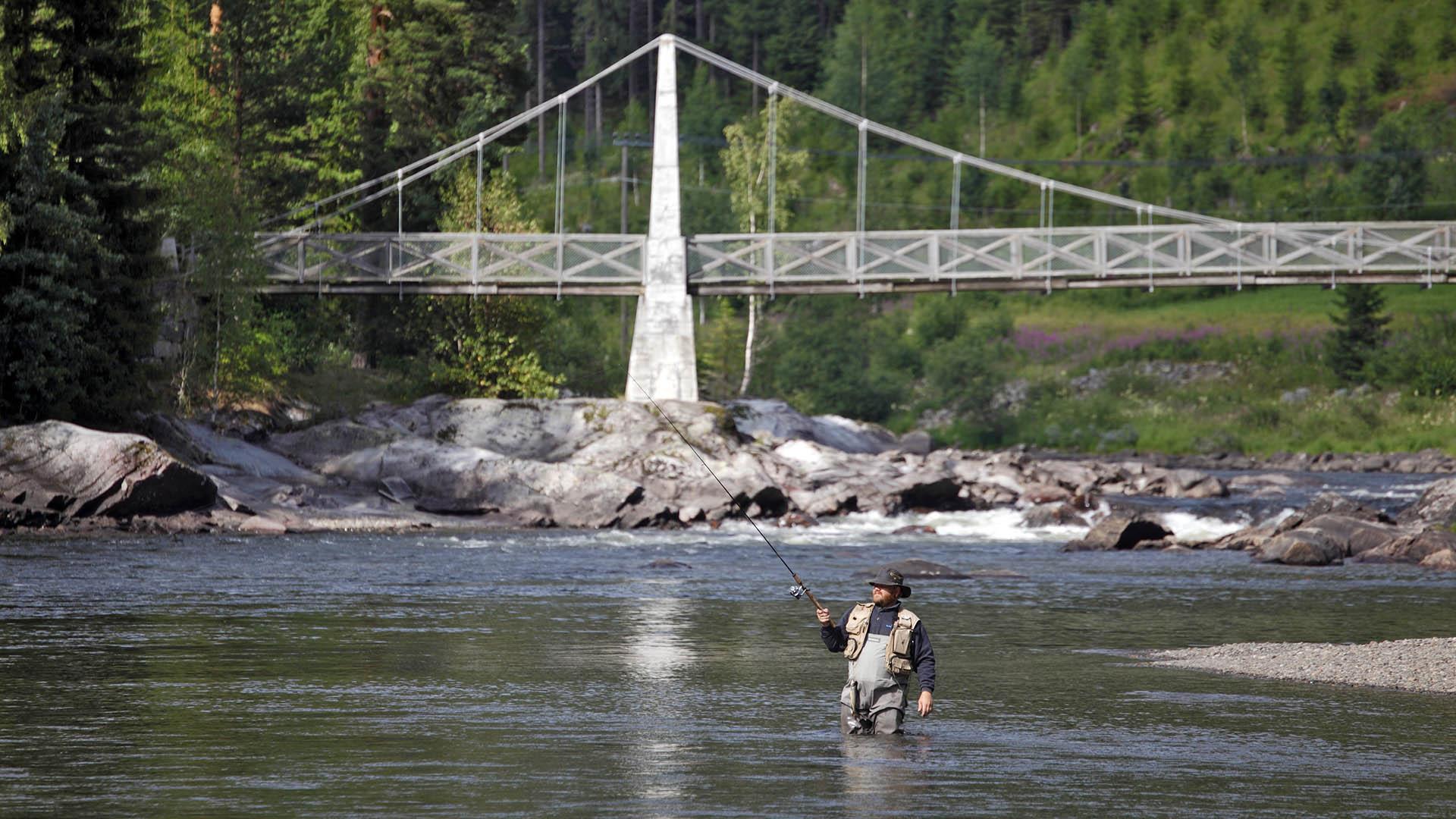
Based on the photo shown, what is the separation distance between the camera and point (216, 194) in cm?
3772

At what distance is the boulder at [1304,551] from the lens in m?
25.3

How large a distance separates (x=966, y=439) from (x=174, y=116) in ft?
100

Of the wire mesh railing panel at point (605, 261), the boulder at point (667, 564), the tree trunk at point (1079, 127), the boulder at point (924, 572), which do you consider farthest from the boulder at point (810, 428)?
the tree trunk at point (1079, 127)

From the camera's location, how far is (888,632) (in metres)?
10.8

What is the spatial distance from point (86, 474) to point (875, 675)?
19.8 m

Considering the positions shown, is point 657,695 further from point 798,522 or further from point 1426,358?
point 1426,358

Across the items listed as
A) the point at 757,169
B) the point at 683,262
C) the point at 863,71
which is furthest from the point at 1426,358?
the point at 863,71

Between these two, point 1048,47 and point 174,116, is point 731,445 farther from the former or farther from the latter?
point 1048,47

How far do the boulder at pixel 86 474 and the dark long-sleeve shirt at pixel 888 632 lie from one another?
63.3ft

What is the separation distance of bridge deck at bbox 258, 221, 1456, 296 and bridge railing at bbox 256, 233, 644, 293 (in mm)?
34

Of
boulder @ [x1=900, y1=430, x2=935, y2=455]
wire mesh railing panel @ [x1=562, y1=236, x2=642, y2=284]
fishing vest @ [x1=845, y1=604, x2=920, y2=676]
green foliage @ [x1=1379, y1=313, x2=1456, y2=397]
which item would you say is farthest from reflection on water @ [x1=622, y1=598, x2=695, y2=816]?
green foliage @ [x1=1379, y1=313, x2=1456, y2=397]

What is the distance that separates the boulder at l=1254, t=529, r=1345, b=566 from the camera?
83.0 ft

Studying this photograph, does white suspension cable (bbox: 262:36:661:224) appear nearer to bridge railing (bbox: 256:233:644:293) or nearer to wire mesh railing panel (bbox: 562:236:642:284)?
bridge railing (bbox: 256:233:644:293)

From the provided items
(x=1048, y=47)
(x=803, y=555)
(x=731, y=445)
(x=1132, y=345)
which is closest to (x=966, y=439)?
(x=1132, y=345)
